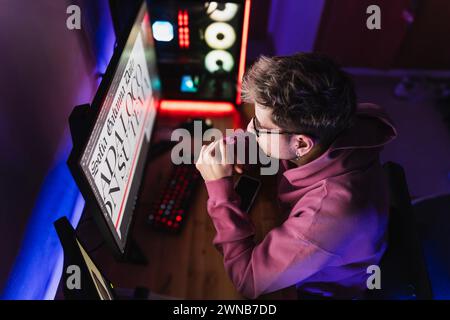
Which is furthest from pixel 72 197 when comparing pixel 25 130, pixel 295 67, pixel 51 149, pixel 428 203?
pixel 428 203

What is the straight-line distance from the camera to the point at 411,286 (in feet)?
2.99

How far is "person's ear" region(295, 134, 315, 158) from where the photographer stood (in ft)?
2.91

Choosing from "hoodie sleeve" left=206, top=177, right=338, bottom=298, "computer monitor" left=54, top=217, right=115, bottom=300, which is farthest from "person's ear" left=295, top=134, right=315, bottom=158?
"computer monitor" left=54, top=217, right=115, bottom=300

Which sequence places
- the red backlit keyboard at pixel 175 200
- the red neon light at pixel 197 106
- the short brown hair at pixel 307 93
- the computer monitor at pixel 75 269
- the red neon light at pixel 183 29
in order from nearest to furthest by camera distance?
1. the computer monitor at pixel 75 269
2. the short brown hair at pixel 307 93
3. the red backlit keyboard at pixel 175 200
4. the red neon light at pixel 183 29
5. the red neon light at pixel 197 106

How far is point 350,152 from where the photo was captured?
3.00ft

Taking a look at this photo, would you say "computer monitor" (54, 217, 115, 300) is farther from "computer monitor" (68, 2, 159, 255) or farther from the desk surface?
the desk surface

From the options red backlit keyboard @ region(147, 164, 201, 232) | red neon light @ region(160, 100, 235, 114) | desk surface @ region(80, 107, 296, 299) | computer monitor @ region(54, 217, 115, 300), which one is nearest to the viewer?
computer monitor @ region(54, 217, 115, 300)

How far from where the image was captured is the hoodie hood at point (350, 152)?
90cm

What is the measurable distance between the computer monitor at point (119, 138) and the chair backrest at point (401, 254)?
2.34ft

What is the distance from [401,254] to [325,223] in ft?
0.90

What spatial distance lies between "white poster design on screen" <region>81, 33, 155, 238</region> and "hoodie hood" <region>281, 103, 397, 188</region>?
0.45 meters

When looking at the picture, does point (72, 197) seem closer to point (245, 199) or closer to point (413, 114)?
point (245, 199)

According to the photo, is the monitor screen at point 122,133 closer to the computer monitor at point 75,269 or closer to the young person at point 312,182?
the computer monitor at point 75,269

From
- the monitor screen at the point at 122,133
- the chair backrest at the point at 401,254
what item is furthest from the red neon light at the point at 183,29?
the chair backrest at the point at 401,254
